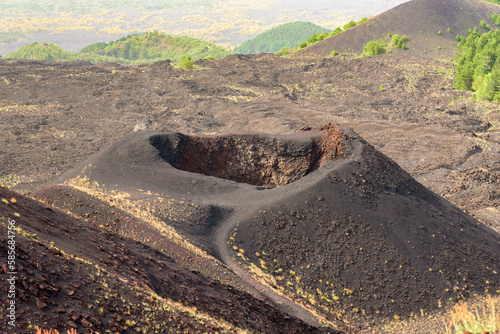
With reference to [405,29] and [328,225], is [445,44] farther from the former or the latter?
[328,225]

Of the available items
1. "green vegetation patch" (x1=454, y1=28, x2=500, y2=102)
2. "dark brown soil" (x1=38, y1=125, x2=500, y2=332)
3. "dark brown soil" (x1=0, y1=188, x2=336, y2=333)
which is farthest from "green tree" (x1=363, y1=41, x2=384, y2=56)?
"dark brown soil" (x1=0, y1=188, x2=336, y2=333)

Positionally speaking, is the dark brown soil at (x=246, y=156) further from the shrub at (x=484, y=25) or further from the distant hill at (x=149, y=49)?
the distant hill at (x=149, y=49)

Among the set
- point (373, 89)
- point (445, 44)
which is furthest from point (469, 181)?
point (445, 44)

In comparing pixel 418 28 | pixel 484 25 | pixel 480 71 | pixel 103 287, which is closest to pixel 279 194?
pixel 103 287

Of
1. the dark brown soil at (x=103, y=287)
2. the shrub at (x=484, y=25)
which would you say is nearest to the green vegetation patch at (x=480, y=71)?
the shrub at (x=484, y=25)

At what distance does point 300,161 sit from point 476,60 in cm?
2969

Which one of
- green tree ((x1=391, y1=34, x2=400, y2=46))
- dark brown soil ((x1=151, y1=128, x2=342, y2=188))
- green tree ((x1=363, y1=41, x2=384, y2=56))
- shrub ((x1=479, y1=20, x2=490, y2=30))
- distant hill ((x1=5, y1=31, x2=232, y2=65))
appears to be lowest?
dark brown soil ((x1=151, y1=128, x2=342, y2=188))

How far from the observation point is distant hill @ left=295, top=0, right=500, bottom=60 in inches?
2066

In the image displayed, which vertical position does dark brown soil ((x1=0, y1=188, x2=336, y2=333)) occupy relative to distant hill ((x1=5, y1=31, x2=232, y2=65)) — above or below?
below

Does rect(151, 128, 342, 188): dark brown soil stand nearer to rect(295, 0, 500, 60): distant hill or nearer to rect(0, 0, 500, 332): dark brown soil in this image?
rect(0, 0, 500, 332): dark brown soil

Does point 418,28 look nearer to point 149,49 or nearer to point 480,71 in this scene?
point 480,71

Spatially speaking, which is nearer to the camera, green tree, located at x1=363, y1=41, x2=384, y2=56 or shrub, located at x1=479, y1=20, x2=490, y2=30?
green tree, located at x1=363, y1=41, x2=384, y2=56

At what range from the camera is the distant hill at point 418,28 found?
52.5 meters

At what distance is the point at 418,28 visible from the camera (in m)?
54.8
